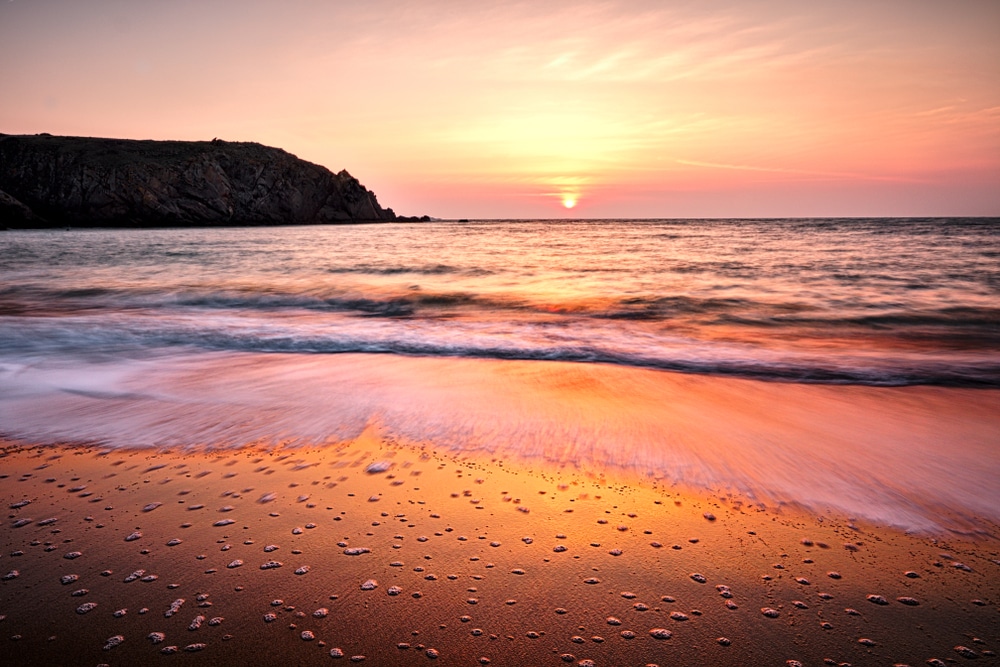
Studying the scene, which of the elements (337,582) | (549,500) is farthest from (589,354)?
(337,582)

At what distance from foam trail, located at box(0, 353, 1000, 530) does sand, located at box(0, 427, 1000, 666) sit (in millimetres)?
390

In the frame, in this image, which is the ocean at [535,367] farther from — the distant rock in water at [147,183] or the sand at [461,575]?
the distant rock in water at [147,183]

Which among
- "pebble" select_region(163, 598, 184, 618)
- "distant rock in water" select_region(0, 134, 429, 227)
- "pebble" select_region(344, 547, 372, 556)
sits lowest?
"pebble" select_region(163, 598, 184, 618)

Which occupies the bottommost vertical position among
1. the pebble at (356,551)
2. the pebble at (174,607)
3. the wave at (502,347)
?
the pebble at (174,607)

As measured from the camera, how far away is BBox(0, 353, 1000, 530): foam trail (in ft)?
9.86

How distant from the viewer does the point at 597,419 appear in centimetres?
404

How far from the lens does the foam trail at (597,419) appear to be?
3004 mm

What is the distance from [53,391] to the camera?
4.74 m

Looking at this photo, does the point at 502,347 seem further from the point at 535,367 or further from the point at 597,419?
the point at 597,419

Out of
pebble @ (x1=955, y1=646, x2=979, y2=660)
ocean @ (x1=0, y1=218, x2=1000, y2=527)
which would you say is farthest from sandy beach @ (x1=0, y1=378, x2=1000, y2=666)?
ocean @ (x1=0, y1=218, x2=1000, y2=527)

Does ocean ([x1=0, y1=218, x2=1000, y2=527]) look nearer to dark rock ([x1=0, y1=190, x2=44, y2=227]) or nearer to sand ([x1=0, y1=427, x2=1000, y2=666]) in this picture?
sand ([x1=0, y1=427, x2=1000, y2=666])

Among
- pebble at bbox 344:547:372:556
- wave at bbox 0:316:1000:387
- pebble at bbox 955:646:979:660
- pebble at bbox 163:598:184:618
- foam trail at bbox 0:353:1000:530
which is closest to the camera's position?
pebble at bbox 955:646:979:660

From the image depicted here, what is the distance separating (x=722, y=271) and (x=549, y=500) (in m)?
16.5

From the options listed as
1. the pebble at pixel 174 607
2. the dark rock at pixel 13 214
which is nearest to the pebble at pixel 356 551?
the pebble at pixel 174 607
